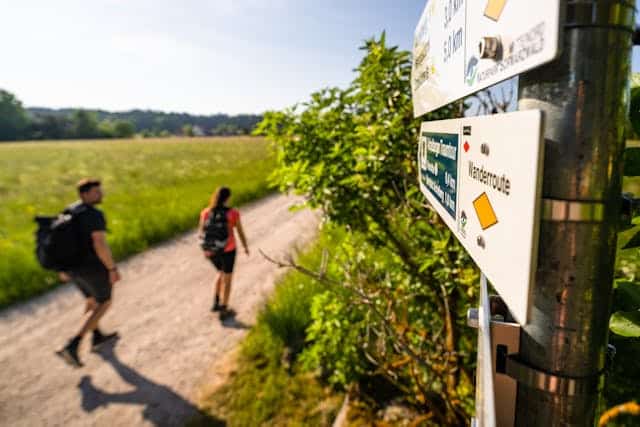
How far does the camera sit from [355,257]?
135 inches

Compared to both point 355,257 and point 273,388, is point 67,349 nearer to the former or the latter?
point 273,388

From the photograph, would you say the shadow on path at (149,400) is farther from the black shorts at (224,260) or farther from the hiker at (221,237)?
the black shorts at (224,260)

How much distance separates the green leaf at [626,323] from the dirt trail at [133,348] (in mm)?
3042

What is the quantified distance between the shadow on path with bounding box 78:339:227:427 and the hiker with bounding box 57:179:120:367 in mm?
604

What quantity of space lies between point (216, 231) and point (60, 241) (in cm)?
183

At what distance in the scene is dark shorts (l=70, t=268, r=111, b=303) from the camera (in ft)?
16.0

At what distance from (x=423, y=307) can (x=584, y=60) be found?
2.81 metres

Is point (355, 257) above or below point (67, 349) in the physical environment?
above

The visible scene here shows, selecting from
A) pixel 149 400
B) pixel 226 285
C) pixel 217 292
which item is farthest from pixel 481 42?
pixel 217 292

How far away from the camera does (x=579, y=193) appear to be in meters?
0.65

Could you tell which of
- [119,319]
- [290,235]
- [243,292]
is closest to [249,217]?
[290,235]

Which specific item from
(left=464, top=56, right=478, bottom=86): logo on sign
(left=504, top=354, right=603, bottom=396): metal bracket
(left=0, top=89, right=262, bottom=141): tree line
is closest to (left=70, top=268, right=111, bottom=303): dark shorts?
(left=464, top=56, right=478, bottom=86): logo on sign

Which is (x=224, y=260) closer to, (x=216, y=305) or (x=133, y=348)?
(x=216, y=305)

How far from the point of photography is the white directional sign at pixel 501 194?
62cm
